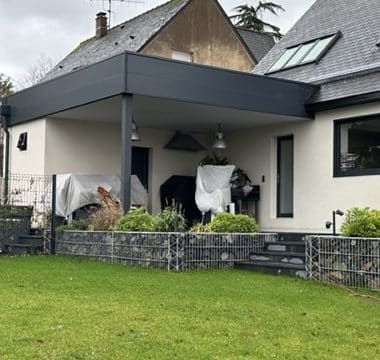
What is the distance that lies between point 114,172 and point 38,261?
482cm

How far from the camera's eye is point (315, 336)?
18.8 ft

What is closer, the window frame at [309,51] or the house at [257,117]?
the house at [257,117]

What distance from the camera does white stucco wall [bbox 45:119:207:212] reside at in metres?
15.3

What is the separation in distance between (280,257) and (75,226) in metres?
4.39

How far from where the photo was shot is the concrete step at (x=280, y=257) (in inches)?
411

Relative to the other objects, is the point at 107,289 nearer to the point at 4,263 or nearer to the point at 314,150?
the point at 4,263

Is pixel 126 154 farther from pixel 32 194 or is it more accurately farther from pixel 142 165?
pixel 142 165

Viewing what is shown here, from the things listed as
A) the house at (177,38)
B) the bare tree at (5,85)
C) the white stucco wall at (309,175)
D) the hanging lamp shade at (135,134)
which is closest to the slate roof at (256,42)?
the house at (177,38)

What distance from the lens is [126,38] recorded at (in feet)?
78.8

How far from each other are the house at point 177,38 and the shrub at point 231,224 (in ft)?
41.9

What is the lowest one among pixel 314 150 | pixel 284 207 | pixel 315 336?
pixel 315 336

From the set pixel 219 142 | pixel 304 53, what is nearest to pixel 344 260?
pixel 219 142

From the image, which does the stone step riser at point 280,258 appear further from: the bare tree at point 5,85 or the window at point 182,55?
the bare tree at point 5,85

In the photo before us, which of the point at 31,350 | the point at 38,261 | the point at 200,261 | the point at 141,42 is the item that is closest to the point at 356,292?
the point at 200,261
